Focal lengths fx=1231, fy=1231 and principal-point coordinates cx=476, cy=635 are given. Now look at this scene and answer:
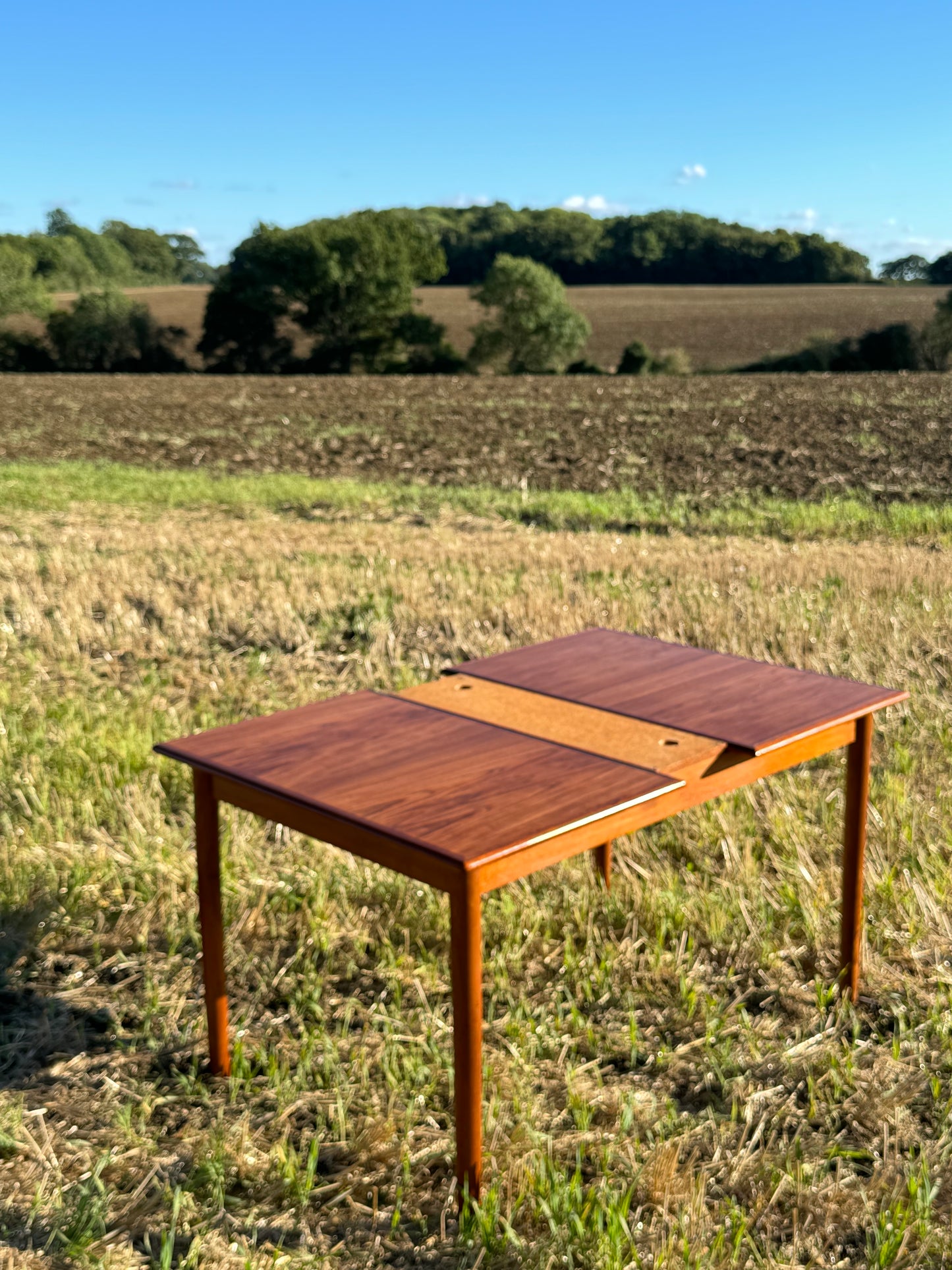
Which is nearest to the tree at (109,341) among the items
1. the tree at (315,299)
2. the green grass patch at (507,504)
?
the tree at (315,299)

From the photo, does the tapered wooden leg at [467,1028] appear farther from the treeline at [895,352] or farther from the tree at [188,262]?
the tree at [188,262]

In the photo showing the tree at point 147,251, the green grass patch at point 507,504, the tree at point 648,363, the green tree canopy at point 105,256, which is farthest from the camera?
the tree at point 147,251

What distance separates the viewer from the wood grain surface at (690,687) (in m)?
2.76

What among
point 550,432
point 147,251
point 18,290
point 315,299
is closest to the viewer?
point 550,432

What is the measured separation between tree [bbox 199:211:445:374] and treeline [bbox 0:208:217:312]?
3947mm

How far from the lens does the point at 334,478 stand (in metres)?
15.6

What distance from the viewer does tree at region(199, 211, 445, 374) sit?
1711 inches

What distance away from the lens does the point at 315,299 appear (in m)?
44.8

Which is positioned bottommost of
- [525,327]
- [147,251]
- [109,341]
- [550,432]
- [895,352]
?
[550,432]

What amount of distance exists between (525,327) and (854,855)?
4286cm

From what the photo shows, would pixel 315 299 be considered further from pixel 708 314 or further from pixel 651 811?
pixel 651 811

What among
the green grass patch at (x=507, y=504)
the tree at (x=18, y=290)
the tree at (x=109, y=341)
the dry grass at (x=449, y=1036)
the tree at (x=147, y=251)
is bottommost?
the dry grass at (x=449, y=1036)

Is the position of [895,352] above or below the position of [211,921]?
above

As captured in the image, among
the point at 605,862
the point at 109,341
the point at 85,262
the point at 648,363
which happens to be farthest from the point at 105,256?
the point at 605,862
